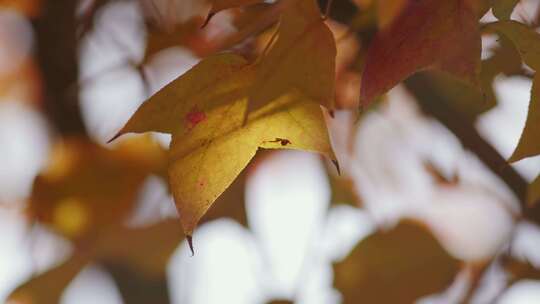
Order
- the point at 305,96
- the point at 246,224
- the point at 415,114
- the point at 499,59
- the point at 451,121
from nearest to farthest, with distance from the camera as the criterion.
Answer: the point at 305,96
the point at 499,59
the point at 451,121
the point at 246,224
the point at 415,114

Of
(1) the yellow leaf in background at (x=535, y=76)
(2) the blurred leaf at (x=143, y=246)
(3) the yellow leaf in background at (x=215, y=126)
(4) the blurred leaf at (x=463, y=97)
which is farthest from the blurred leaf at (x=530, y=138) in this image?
(2) the blurred leaf at (x=143, y=246)

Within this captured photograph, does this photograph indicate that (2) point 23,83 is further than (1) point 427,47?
Yes

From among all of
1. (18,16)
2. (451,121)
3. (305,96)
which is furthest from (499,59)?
(18,16)

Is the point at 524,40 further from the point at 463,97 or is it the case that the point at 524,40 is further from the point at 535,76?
the point at 463,97

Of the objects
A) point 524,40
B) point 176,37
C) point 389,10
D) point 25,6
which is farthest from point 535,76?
point 25,6

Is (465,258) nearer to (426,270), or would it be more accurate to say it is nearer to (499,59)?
(426,270)

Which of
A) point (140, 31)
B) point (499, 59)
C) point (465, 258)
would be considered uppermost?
point (499, 59)
